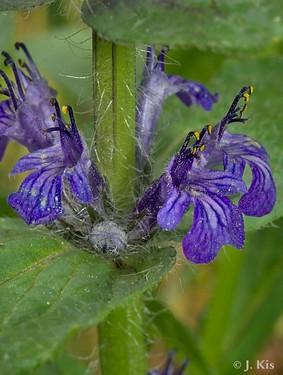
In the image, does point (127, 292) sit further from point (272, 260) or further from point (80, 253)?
point (272, 260)

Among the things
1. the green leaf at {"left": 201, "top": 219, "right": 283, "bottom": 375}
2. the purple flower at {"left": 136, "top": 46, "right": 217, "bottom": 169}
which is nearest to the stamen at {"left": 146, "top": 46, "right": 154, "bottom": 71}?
the purple flower at {"left": 136, "top": 46, "right": 217, "bottom": 169}

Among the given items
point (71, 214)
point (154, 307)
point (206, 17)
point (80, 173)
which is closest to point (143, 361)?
point (154, 307)

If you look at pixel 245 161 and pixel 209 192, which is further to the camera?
pixel 245 161

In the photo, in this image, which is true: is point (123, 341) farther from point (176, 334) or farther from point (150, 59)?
point (150, 59)

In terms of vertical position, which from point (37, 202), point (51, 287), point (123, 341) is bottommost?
point (123, 341)

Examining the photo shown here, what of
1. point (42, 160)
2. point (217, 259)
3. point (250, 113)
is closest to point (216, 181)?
point (42, 160)

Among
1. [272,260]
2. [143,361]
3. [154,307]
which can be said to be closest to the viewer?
[143,361]
